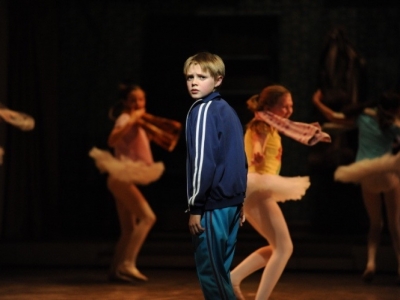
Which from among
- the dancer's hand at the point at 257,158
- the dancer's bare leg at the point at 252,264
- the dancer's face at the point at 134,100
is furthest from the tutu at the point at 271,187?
the dancer's face at the point at 134,100

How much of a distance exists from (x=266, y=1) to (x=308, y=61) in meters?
0.92

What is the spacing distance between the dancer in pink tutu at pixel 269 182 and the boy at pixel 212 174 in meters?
1.42

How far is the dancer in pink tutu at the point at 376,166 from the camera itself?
941cm

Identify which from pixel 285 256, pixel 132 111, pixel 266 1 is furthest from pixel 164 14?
pixel 285 256

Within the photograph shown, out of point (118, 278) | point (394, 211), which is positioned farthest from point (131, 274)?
point (394, 211)

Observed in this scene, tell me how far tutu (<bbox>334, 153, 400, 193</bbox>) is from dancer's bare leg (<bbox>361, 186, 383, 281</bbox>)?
4.5 inches

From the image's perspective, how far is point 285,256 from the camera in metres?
7.35

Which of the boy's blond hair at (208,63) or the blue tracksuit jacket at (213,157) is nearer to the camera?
the blue tracksuit jacket at (213,157)

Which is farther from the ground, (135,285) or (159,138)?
(159,138)

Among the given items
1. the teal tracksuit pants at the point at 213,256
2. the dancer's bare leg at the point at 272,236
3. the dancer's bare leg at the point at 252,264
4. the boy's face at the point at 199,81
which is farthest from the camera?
the dancer's bare leg at the point at 252,264

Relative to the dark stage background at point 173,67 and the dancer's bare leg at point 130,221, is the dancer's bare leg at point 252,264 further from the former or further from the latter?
the dark stage background at point 173,67

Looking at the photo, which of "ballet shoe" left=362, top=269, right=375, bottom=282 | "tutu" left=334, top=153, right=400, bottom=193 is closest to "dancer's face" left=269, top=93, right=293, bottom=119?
"tutu" left=334, top=153, right=400, bottom=193

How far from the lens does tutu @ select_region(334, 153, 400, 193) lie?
9.38m

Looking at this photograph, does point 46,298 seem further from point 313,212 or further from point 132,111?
point 313,212
